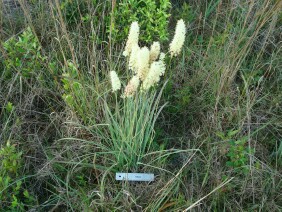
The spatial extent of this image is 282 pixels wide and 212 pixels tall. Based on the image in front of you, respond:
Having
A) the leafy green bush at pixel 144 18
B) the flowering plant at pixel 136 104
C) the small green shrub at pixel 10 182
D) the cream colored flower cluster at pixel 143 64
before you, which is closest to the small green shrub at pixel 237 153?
the flowering plant at pixel 136 104

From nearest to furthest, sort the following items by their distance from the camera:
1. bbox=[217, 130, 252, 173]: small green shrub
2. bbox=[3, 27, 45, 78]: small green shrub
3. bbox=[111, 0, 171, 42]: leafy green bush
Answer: bbox=[217, 130, 252, 173]: small green shrub
bbox=[3, 27, 45, 78]: small green shrub
bbox=[111, 0, 171, 42]: leafy green bush

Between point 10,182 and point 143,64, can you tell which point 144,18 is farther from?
point 10,182

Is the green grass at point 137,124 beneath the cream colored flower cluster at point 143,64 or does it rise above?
beneath

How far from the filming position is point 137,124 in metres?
1.77

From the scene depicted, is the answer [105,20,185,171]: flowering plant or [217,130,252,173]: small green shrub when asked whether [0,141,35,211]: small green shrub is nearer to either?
[105,20,185,171]: flowering plant

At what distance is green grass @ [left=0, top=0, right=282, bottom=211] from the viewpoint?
5.83 ft

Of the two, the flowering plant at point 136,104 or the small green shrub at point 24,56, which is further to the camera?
the small green shrub at point 24,56

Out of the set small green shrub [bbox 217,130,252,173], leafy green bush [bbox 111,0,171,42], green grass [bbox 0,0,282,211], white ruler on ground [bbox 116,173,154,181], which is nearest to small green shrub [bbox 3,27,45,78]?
green grass [bbox 0,0,282,211]

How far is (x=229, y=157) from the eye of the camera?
1940 millimetres

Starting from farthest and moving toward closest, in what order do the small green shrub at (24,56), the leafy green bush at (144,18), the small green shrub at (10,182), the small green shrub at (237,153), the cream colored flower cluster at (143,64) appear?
the leafy green bush at (144,18) < the small green shrub at (24,56) < the small green shrub at (237,153) < the small green shrub at (10,182) < the cream colored flower cluster at (143,64)

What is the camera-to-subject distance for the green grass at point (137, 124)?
1776 millimetres

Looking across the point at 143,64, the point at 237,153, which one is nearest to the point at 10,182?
the point at 143,64

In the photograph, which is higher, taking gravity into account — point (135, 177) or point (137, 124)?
point (137, 124)

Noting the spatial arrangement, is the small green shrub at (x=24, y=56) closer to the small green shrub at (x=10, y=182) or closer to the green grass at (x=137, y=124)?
the green grass at (x=137, y=124)
